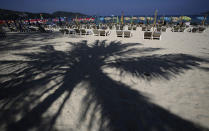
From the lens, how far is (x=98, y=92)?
11.4 feet

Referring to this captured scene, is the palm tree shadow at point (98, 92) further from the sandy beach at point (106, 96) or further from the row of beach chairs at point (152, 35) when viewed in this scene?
the row of beach chairs at point (152, 35)

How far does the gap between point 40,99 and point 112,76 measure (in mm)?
2616

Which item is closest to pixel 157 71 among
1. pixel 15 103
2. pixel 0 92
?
pixel 15 103

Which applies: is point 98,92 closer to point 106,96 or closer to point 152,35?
point 106,96

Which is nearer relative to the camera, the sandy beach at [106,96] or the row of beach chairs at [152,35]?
the sandy beach at [106,96]

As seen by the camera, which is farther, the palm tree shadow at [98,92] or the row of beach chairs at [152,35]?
the row of beach chairs at [152,35]

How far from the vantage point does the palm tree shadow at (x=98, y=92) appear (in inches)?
97.7

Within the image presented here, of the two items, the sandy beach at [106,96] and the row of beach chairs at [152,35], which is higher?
the row of beach chairs at [152,35]

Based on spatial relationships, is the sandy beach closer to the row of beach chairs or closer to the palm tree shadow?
the palm tree shadow

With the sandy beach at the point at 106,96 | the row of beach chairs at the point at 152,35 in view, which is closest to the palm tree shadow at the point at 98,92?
the sandy beach at the point at 106,96

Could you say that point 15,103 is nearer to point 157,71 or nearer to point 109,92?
point 109,92

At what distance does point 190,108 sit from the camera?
2.83 m

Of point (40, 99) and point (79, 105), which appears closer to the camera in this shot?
point (79, 105)

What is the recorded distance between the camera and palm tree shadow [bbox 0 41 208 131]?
8.14ft
